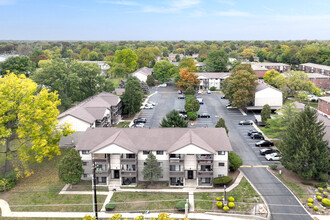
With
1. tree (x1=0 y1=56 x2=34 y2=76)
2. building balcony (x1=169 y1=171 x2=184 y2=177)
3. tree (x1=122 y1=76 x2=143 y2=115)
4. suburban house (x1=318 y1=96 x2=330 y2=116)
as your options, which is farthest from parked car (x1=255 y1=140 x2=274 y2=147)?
tree (x1=0 y1=56 x2=34 y2=76)

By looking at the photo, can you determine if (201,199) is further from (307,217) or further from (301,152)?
(301,152)

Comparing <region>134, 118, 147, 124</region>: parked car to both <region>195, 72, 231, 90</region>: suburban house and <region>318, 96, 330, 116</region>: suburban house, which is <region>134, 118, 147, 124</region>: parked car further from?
<region>318, 96, 330, 116</region>: suburban house

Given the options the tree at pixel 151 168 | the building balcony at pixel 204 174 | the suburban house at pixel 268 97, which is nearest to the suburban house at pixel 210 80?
the suburban house at pixel 268 97

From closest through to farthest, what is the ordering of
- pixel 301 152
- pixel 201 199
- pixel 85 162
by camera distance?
pixel 201 199, pixel 301 152, pixel 85 162

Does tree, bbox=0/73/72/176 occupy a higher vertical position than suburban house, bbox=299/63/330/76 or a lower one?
lower

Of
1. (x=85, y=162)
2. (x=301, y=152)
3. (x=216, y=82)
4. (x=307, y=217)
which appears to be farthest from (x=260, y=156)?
(x=216, y=82)
